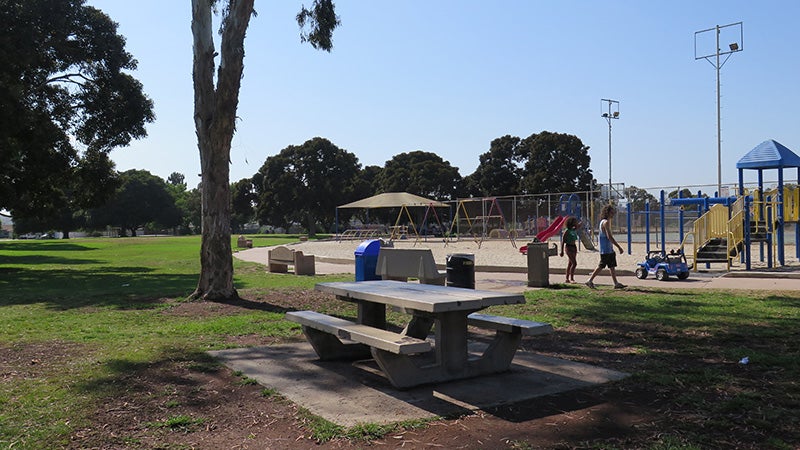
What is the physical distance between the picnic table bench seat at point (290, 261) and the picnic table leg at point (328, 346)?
39.0 ft

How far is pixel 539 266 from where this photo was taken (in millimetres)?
13500

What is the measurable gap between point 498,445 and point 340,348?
2836 mm

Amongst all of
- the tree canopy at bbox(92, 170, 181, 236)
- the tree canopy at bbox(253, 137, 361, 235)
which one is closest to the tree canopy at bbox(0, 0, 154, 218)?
the tree canopy at bbox(253, 137, 361, 235)

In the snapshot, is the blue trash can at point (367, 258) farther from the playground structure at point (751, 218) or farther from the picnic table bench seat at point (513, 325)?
the playground structure at point (751, 218)

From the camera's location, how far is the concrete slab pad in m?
4.65

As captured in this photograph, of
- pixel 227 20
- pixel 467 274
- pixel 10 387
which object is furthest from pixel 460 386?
pixel 227 20

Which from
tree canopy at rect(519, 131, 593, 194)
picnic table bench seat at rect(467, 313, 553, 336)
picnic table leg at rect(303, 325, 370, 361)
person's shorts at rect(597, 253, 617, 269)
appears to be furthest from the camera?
tree canopy at rect(519, 131, 593, 194)

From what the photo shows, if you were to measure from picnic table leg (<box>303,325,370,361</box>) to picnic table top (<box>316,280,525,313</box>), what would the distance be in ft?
1.45

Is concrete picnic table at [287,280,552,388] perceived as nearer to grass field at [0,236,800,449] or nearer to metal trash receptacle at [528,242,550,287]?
grass field at [0,236,800,449]

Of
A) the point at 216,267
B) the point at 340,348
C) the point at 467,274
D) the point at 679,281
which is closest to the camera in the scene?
the point at 340,348

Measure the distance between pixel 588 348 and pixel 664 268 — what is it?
881 centimetres

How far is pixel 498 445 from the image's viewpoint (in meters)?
3.87

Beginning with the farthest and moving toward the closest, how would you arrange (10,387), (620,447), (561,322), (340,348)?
(561,322), (340,348), (10,387), (620,447)

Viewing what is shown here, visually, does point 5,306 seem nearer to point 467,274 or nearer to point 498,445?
point 467,274
